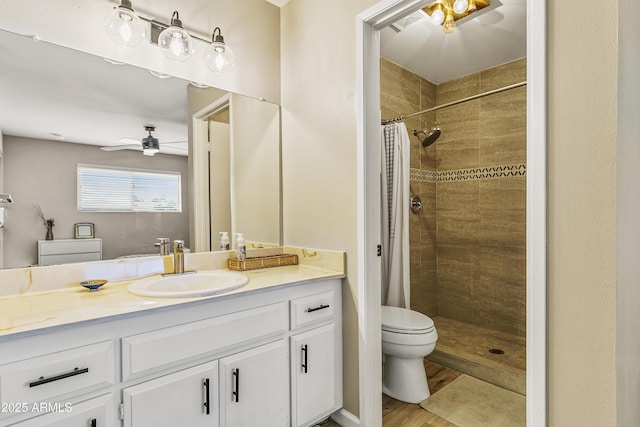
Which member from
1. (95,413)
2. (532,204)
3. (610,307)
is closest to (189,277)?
(95,413)

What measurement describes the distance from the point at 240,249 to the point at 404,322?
1.08 metres

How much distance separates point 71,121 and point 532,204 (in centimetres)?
190

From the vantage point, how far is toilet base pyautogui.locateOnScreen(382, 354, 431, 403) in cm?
195

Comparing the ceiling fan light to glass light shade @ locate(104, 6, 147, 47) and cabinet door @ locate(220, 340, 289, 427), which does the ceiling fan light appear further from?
cabinet door @ locate(220, 340, 289, 427)

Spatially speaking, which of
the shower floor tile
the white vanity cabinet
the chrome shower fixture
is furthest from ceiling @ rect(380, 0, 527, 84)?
the shower floor tile

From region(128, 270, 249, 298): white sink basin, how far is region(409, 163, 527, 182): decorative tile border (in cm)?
198

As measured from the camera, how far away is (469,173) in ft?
9.90

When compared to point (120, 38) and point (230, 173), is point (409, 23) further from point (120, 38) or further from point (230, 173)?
point (120, 38)

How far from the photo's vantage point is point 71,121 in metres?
1.46

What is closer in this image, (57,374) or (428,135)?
(57,374)

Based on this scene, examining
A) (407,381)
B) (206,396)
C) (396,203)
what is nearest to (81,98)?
(206,396)

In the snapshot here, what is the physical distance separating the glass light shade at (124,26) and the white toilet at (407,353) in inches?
79.1

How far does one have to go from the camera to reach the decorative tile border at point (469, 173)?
108 inches

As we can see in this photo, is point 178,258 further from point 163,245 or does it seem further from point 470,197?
point 470,197
